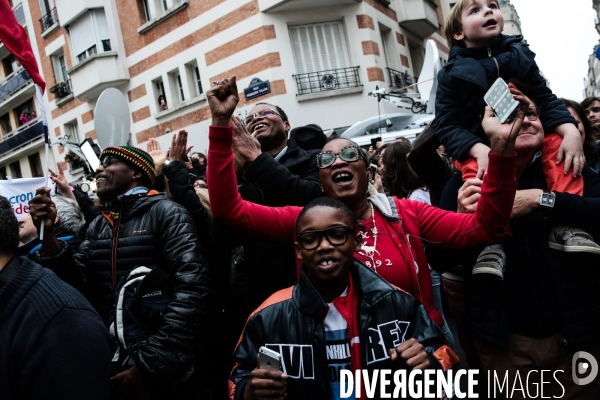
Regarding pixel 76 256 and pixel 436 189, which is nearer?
pixel 76 256

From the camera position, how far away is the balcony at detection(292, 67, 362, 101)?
13.6 m

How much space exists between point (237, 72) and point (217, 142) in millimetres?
12180

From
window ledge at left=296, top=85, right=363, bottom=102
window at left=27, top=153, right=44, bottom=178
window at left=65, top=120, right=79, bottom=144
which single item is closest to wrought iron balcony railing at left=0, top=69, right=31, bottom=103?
window at left=27, top=153, right=44, bottom=178

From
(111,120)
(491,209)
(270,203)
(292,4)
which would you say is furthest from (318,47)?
(491,209)

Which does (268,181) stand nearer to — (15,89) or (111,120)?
(111,120)

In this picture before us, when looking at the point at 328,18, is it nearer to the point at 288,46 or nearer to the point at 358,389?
the point at 288,46

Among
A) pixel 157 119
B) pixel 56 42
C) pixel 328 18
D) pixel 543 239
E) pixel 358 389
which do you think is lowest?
pixel 358 389

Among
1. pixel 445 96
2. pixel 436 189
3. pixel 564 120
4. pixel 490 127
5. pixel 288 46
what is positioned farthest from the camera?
pixel 288 46

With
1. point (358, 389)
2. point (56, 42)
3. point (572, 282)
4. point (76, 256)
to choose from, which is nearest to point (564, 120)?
point (572, 282)

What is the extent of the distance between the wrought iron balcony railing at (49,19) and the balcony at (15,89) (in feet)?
13.7

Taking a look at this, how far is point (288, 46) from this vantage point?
13492 millimetres

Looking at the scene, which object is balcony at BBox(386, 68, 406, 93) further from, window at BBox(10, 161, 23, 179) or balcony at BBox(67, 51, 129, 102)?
window at BBox(10, 161, 23, 179)

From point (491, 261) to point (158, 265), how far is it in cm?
175

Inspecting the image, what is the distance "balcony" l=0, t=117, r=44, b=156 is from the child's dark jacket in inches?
895
